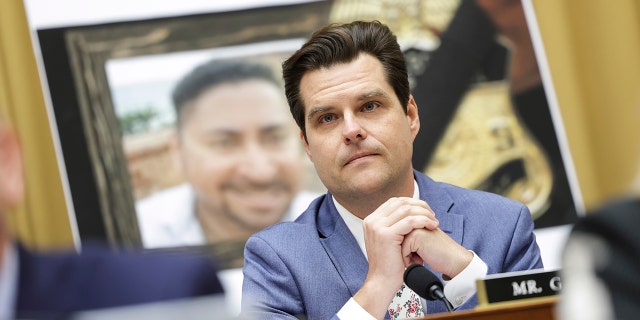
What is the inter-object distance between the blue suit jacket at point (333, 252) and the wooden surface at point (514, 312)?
1.72 feet

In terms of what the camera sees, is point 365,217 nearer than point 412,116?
Yes

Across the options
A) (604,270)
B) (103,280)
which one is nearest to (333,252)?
(103,280)

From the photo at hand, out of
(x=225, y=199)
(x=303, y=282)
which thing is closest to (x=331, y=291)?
(x=303, y=282)

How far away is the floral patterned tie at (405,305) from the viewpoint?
278cm

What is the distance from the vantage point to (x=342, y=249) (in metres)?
2.96

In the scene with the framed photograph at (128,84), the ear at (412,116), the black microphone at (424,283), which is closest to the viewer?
the black microphone at (424,283)

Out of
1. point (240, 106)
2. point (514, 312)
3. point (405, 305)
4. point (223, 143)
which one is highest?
point (240, 106)

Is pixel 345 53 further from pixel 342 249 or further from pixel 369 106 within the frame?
pixel 342 249

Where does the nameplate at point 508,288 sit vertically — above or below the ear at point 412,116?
below

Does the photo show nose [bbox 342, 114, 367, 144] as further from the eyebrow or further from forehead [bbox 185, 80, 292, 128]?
forehead [bbox 185, 80, 292, 128]

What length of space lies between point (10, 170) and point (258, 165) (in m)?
3.05

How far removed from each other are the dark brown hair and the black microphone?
0.73 metres

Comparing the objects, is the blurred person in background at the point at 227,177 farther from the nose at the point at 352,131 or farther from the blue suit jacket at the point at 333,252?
the nose at the point at 352,131

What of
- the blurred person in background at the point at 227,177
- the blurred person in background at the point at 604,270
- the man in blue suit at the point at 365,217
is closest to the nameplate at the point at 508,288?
the man in blue suit at the point at 365,217
